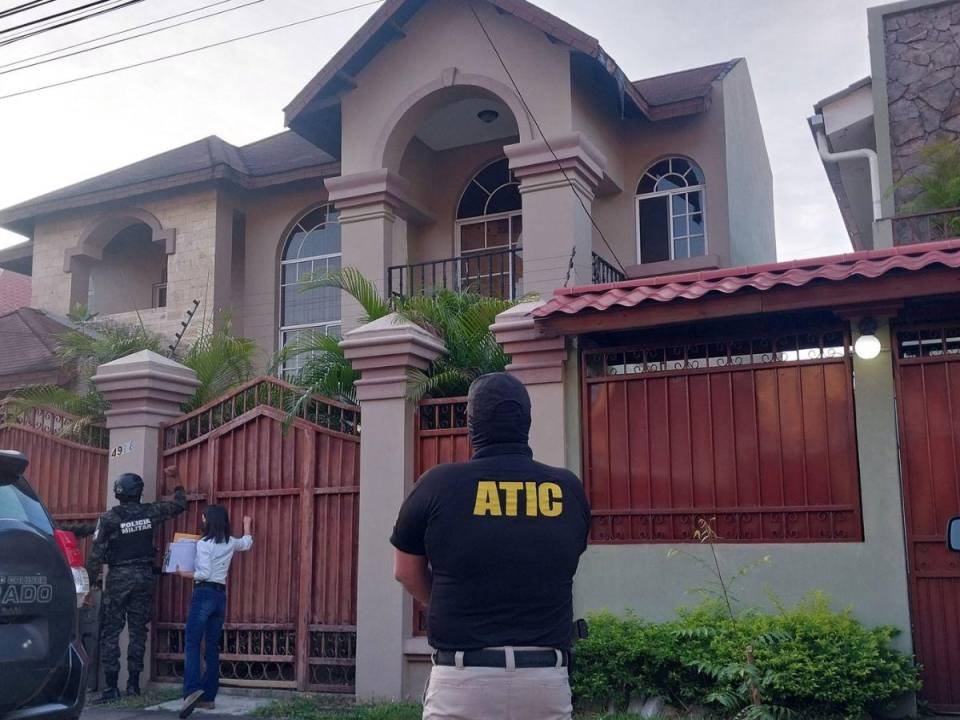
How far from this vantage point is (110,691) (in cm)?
863

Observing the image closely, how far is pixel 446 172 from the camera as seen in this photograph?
14.7m

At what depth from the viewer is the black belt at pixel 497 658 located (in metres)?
3.14

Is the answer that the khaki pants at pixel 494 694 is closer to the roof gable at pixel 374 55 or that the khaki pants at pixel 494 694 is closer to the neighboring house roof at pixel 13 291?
the roof gable at pixel 374 55

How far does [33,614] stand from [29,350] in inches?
421

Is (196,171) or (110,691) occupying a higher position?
(196,171)

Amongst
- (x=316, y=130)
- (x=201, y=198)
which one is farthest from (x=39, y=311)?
(x=316, y=130)

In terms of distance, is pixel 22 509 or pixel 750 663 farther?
pixel 750 663

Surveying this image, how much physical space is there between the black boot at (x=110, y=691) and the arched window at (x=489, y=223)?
22.4 feet

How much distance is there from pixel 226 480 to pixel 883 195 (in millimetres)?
6954

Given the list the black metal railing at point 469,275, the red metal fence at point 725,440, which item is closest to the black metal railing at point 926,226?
the red metal fence at point 725,440

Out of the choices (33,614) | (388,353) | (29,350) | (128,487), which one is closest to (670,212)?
(388,353)

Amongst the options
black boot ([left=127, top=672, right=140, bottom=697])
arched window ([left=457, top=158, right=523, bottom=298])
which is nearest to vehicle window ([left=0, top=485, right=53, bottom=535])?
black boot ([left=127, top=672, right=140, bottom=697])

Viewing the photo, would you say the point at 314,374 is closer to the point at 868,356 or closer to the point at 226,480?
the point at 226,480

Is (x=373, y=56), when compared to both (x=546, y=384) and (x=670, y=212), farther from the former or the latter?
(x=546, y=384)
